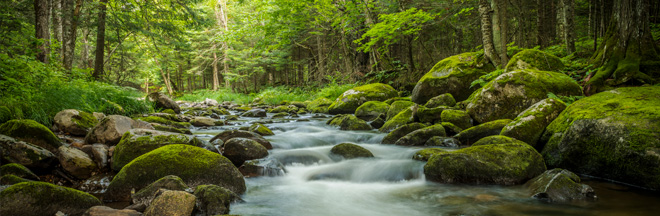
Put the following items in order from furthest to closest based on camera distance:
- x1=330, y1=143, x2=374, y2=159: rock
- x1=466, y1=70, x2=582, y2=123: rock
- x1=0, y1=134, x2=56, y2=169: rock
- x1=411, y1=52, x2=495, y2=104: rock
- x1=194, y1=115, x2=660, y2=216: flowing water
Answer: x1=411, y1=52, x2=495, y2=104: rock < x1=466, y1=70, x2=582, y2=123: rock < x1=330, y1=143, x2=374, y2=159: rock < x1=0, y1=134, x2=56, y2=169: rock < x1=194, y1=115, x2=660, y2=216: flowing water

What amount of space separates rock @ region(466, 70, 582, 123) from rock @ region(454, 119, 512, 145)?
0.65 metres

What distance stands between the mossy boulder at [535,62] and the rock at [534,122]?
2.70 metres

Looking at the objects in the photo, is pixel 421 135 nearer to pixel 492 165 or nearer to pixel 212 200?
pixel 492 165

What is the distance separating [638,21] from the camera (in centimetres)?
589

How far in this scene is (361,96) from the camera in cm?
1181

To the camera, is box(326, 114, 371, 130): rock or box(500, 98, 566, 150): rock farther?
box(326, 114, 371, 130): rock

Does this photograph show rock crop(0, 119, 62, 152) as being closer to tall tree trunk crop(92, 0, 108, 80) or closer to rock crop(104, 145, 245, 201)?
rock crop(104, 145, 245, 201)

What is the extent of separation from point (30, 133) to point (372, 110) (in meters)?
8.03

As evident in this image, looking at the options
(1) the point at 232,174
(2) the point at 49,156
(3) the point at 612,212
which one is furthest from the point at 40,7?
(3) the point at 612,212

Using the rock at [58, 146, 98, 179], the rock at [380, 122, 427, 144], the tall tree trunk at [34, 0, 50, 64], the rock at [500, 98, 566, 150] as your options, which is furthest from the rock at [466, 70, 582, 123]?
the tall tree trunk at [34, 0, 50, 64]

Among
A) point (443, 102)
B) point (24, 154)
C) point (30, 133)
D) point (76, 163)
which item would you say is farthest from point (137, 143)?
point (443, 102)

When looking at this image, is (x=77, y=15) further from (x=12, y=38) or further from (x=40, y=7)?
(x=12, y=38)

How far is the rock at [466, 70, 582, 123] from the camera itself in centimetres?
631

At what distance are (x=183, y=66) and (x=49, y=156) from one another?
1404 inches
